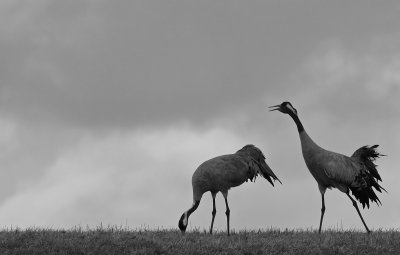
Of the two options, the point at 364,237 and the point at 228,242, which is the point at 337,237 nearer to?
the point at 364,237

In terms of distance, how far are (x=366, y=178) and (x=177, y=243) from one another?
602 centimetres

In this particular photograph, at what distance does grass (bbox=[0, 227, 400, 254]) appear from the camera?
13.1m

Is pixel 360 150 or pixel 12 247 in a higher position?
pixel 360 150

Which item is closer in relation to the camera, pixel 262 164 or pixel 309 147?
pixel 309 147

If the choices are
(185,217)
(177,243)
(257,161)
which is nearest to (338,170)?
(257,161)

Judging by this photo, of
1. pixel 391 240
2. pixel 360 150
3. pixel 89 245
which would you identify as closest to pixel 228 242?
pixel 89 245

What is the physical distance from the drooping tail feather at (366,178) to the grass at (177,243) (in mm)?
1799

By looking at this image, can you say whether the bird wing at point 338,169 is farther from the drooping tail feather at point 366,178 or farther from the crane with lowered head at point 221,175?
the crane with lowered head at point 221,175

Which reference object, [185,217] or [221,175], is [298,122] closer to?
[221,175]

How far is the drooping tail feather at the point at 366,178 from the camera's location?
17000mm

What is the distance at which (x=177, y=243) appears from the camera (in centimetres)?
1361

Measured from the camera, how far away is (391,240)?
14953 millimetres

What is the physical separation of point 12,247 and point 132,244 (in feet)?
7.89

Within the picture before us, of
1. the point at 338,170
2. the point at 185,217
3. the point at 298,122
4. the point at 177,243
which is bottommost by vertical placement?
the point at 177,243
